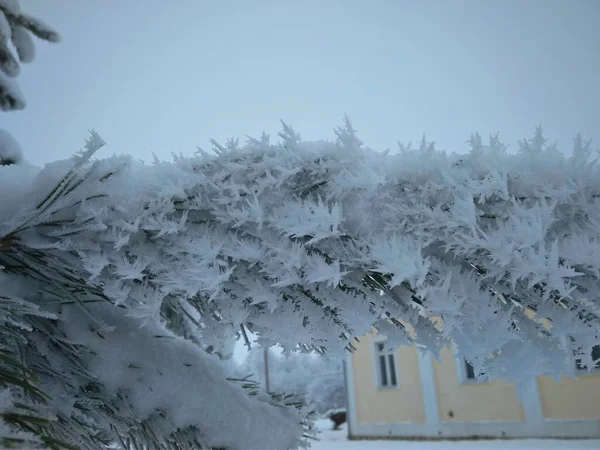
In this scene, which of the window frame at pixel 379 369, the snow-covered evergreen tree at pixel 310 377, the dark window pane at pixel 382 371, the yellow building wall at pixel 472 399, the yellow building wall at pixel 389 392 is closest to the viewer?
the yellow building wall at pixel 472 399

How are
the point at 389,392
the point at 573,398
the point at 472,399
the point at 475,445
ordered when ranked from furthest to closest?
the point at 389,392, the point at 472,399, the point at 475,445, the point at 573,398

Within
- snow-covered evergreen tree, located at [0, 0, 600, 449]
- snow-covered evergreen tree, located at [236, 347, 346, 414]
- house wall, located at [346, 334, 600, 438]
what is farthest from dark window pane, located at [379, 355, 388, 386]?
snow-covered evergreen tree, located at [0, 0, 600, 449]

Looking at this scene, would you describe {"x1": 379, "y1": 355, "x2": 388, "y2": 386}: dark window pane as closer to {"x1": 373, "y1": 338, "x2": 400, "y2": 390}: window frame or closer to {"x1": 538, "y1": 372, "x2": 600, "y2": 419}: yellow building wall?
{"x1": 373, "y1": 338, "x2": 400, "y2": 390}: window frame

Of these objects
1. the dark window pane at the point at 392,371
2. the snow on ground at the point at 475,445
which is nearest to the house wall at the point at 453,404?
the dark window pane at the point at 392,371

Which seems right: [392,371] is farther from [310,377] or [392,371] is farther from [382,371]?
[310,377]

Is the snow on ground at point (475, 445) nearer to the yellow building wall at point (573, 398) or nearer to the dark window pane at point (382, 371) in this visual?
the yellow building wall at point (573, 398)

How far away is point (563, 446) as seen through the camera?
27.8 ft

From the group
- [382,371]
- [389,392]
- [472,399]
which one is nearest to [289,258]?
[472,399]

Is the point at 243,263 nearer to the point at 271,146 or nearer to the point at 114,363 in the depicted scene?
the point at 271,146

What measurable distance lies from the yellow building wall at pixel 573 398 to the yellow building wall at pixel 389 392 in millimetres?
3429

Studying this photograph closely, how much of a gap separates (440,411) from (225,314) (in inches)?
508

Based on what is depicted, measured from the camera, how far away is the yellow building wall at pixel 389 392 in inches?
481

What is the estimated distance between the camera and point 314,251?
70 centimetres

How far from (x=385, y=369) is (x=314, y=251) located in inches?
544
